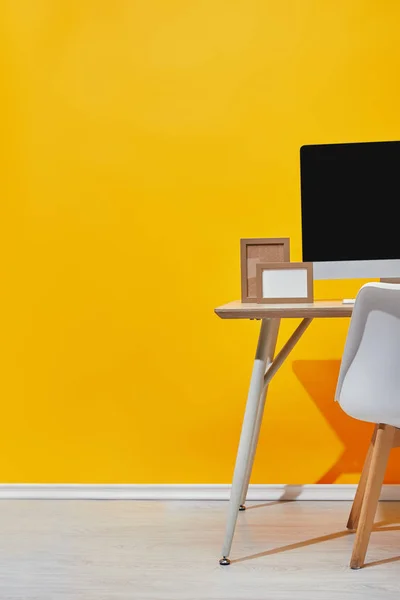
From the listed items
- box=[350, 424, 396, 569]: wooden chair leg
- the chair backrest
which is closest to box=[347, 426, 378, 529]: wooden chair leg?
box=[350, 424, 396, 569]: wooden chair leg

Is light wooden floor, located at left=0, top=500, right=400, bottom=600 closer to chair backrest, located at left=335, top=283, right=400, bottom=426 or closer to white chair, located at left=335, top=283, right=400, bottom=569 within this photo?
white chair, located at left=335, top=283, right=400, bottom=569

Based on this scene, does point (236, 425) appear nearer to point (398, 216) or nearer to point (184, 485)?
point (184, 485)

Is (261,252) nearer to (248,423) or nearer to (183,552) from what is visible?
(248,423)

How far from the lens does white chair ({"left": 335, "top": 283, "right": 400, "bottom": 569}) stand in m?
1.82

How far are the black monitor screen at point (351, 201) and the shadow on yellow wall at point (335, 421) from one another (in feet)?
1.72

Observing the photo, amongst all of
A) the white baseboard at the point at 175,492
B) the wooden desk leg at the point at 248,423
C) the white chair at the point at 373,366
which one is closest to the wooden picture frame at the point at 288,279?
the wooden desk leg at the point at 248,423

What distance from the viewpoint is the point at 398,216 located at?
7.69 ft

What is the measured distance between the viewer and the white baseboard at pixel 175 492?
2.69 metres

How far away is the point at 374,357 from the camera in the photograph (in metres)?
1.87

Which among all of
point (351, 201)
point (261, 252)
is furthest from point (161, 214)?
point (351, 201)

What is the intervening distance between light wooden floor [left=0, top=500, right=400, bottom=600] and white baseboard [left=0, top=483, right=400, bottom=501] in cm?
4

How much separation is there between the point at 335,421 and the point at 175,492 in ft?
2.03

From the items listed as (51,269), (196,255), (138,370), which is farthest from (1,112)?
(138,370)

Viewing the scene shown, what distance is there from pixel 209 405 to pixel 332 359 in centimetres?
46
